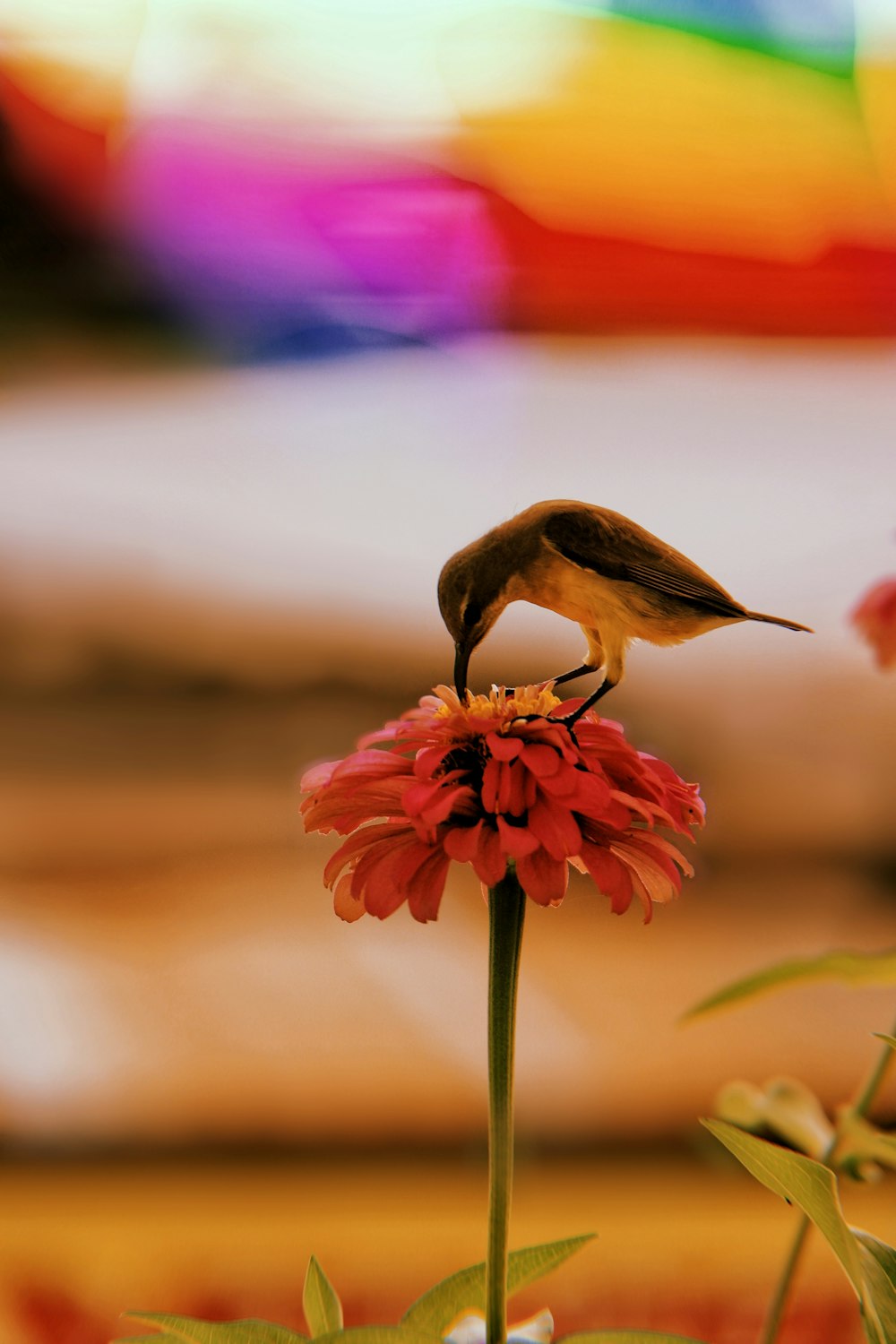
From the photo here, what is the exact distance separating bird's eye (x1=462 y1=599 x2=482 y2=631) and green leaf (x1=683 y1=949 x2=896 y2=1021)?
12 centimetres

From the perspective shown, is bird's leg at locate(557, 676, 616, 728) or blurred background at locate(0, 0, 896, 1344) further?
blurred background at locate(0, 0, 896, 1344)

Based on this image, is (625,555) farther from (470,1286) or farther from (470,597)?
(470,1286)

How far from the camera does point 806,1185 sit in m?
0.24

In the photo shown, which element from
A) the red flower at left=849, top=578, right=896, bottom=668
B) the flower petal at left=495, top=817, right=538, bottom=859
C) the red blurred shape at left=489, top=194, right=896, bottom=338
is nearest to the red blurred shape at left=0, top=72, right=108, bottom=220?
the red blurred shape at left=489, top=194, right=896, bottom=338

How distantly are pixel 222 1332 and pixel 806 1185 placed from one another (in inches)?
5.4

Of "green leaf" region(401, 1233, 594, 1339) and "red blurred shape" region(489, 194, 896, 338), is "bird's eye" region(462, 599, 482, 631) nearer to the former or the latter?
"green leaf" region(401, 1233, 594, 1339)

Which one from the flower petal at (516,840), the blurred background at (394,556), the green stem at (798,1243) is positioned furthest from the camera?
the blurred background at (394,556)

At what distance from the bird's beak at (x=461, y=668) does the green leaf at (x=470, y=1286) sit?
5.7 inches

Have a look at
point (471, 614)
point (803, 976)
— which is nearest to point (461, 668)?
point (471, 614)

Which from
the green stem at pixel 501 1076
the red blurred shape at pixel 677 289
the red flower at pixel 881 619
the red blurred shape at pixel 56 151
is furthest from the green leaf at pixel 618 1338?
the red blurred shape at pixel 56 151

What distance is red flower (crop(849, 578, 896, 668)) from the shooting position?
0.42 m

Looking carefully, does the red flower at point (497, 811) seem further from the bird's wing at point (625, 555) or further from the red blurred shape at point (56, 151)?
the red blurred shape at point (56, 151)

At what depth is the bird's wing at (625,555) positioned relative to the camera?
0.91 feet

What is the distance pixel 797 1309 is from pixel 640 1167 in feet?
0.63
